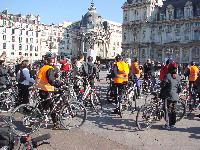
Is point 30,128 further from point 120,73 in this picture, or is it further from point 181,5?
point 181,5

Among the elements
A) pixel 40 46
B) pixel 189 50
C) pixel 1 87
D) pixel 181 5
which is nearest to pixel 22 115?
pixel 1 87

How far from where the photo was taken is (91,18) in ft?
363

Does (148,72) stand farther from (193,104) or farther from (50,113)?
(50,113)

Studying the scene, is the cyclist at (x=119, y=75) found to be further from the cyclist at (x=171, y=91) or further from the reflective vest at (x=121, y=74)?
the cyclist at (x=171, y=91)

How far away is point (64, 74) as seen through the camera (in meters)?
21.0

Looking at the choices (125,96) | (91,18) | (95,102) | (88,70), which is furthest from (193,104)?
(91,18)

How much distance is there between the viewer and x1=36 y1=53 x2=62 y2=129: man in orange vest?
9.44 meters

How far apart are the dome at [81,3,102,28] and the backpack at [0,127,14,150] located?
105 metres

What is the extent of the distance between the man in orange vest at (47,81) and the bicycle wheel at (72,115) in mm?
289

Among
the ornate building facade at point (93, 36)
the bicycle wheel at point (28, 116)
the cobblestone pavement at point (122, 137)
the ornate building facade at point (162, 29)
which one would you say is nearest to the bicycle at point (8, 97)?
the bicycle wheel at point (28, 116)

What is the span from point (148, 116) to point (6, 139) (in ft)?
18.2

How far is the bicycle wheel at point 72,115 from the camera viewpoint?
32.0 ft

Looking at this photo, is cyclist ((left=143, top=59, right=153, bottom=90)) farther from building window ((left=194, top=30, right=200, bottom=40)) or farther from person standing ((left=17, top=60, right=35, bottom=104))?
building window ((left=194, top=30, right=200, bottom=40))

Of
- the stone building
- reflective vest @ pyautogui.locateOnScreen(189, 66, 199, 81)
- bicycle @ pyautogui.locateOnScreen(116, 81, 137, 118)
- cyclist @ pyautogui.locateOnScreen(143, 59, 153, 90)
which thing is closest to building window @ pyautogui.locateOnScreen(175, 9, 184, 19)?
the stone building
